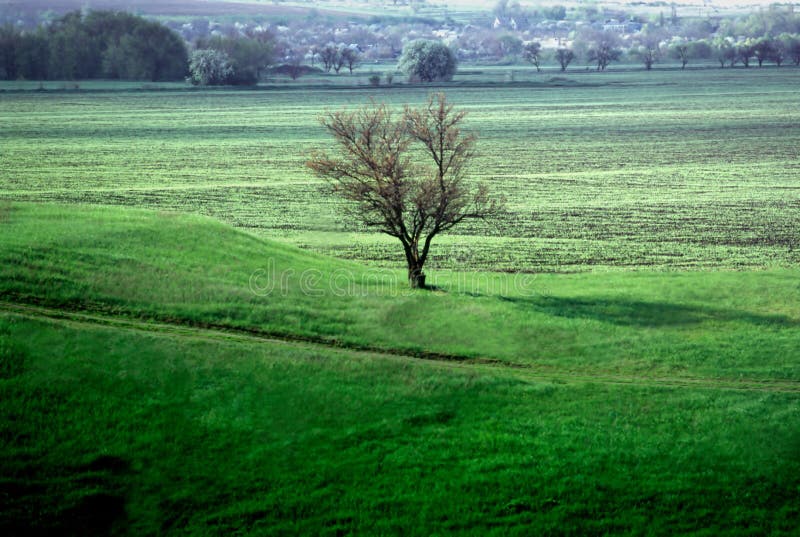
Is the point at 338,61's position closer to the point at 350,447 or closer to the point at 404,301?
the point at 404,301

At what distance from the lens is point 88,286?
29.0 m

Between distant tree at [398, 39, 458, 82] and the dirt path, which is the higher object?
distant tree at [398, 39, 458, 82]

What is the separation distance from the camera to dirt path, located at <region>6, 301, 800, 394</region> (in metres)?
26.3

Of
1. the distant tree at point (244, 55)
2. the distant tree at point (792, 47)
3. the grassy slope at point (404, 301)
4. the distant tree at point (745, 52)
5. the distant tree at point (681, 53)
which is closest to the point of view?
the grassy slope at point (404, 301)

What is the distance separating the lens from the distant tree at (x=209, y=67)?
140 metres

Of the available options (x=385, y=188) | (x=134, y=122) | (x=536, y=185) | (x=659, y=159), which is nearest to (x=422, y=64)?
(x=134, y=122)

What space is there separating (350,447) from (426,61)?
5285 inches

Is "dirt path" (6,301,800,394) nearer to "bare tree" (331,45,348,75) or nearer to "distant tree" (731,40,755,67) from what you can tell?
"bare tree" (331,45,348,75)

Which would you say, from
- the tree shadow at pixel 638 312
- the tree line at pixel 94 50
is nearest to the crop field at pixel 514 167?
the tree shadow at pixel 638 312

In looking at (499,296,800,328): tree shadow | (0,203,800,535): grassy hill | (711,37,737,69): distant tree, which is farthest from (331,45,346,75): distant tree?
(0,203,800,535): grassy hill

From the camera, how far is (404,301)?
3148 cm

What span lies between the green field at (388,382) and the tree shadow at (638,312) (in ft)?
0.44

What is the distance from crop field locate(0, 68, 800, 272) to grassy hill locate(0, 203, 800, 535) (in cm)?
1200

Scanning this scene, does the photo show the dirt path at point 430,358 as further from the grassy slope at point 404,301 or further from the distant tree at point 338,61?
the distant tree at point 338,61
